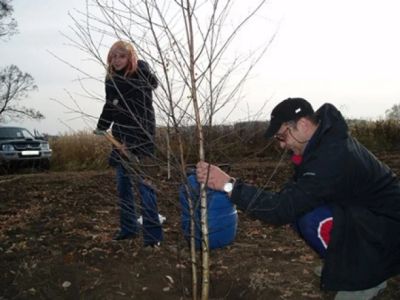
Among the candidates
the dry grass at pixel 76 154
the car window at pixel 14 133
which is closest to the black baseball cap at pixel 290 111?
the dry grass at pixel 76 154

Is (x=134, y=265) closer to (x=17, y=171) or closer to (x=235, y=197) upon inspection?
(x=235, y=197)

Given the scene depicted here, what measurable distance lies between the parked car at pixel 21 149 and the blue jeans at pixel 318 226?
36.4 ft

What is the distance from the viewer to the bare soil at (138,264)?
3.21 metres

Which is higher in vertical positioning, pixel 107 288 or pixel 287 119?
pixel 287 119

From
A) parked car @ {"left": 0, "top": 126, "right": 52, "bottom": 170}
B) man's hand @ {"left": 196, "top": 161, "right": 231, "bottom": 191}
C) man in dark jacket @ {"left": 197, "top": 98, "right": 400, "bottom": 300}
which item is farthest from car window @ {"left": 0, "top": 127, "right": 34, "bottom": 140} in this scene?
man in dark jacket @ {"left": 197, "top": 98, "right": 400, "bottom": 300}

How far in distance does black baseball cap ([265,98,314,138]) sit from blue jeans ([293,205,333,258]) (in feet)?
1.68

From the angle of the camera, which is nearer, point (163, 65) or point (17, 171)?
point (163, 65)

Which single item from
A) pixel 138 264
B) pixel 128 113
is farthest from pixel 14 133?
pixel 128 113

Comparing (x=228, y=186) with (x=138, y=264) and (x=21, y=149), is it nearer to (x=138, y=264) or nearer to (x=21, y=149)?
(x=138, y=264)

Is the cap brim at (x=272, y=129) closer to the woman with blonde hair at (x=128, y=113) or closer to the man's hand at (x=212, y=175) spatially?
the man's hand at (x=212, y=175)

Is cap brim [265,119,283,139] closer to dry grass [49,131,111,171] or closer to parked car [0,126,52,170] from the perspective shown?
dry grass [49,131,111,171]

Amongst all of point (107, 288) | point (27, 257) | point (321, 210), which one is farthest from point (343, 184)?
point (27, 257)

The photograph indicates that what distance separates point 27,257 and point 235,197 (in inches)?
89.8

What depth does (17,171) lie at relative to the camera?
12656 millimetres
